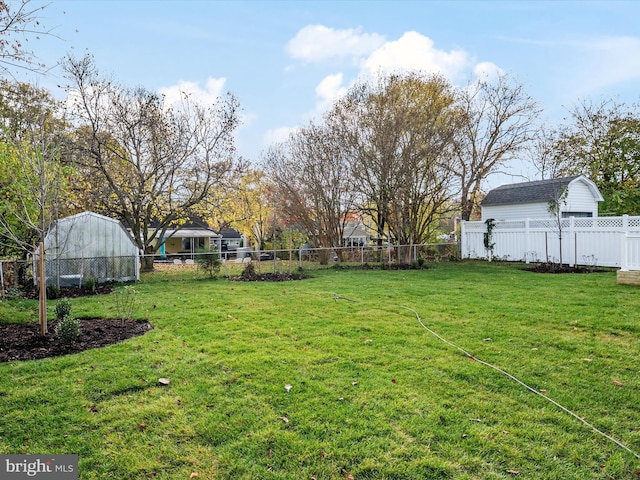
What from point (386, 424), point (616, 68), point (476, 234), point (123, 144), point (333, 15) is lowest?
point (386, 424)

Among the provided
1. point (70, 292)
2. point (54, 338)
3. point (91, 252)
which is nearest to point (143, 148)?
point (91, 252)

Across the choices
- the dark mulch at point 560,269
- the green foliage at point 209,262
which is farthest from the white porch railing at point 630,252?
the green foliage at point 209,262

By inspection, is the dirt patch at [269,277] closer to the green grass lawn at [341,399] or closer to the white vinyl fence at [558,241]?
the green grass lawn at [341,399]

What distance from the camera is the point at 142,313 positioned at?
6.68 m

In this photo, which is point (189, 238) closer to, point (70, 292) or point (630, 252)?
point (70, 292)

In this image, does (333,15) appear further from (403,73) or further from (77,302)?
(77,302)

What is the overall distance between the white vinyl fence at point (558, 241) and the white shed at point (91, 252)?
13506mm

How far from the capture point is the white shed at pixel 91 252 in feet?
34.9

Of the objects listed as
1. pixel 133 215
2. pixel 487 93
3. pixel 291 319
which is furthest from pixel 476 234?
pixel 133 215

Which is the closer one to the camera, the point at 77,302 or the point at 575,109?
the point at 77,302

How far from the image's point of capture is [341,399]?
10.7 feet

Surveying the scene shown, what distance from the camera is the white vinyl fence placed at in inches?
483

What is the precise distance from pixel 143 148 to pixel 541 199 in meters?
15.9

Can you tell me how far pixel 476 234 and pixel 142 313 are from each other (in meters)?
14.5
